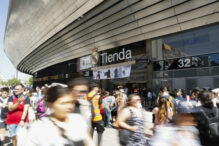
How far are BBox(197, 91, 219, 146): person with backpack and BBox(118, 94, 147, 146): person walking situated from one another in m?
1.02

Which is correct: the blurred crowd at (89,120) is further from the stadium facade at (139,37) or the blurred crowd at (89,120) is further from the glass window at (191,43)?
the glass window at (191,43)

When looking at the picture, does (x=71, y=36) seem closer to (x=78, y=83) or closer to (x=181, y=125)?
(x=78, y=83)

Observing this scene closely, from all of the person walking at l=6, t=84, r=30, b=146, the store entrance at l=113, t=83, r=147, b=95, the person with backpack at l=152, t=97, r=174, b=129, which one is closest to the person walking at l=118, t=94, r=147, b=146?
the person with backpack at l=152, t=97, r=174, b=129

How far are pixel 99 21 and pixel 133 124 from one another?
12551 millimetres

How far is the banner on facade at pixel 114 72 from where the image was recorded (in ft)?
41.3

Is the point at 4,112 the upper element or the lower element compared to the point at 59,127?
lower

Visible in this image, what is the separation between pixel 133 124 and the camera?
8.67ft

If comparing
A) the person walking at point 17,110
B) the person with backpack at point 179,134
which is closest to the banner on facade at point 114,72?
the person walking at point 17,110

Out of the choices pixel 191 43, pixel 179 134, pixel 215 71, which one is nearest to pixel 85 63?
pixel 191 43

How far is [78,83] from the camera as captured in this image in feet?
9.73

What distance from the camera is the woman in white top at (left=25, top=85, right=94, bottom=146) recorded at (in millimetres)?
1225

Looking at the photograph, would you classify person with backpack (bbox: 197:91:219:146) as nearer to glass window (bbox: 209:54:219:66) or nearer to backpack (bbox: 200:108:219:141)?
backpack (bbox: 200:108:219:141)

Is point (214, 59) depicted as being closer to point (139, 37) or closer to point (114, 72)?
point (139, 37)

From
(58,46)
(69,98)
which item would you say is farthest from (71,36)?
(69,98)
